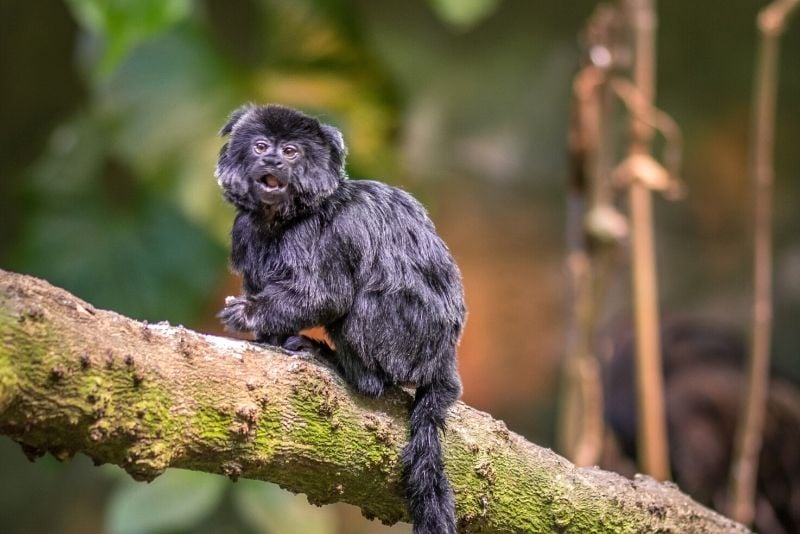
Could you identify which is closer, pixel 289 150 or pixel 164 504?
pixel 289 150

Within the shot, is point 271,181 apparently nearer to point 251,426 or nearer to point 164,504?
point 251,426

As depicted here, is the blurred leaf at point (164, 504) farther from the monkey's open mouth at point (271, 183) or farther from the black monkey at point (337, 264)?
the monkey's open mouth at point (271, 183)

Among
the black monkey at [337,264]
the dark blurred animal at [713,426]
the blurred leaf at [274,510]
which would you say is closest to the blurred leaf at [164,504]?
the blurred leaf at [274,510]

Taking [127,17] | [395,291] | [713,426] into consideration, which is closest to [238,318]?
[395,291]

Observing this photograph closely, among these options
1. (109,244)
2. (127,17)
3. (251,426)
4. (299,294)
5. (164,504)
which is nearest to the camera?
(251,426)

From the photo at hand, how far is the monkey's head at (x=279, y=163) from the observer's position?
7.10ft

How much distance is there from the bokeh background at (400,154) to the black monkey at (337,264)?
7.54 feet

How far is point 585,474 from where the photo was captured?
228 cm

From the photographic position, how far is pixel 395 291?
84.7 inches

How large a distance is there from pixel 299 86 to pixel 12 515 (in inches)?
143

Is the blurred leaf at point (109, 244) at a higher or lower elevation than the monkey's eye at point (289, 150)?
higher

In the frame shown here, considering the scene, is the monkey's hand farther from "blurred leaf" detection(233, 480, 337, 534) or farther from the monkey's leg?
"blurred leaf" detection(233, 480, 337, 534)

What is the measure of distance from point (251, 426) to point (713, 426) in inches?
137

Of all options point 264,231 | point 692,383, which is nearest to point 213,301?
point 692,383
